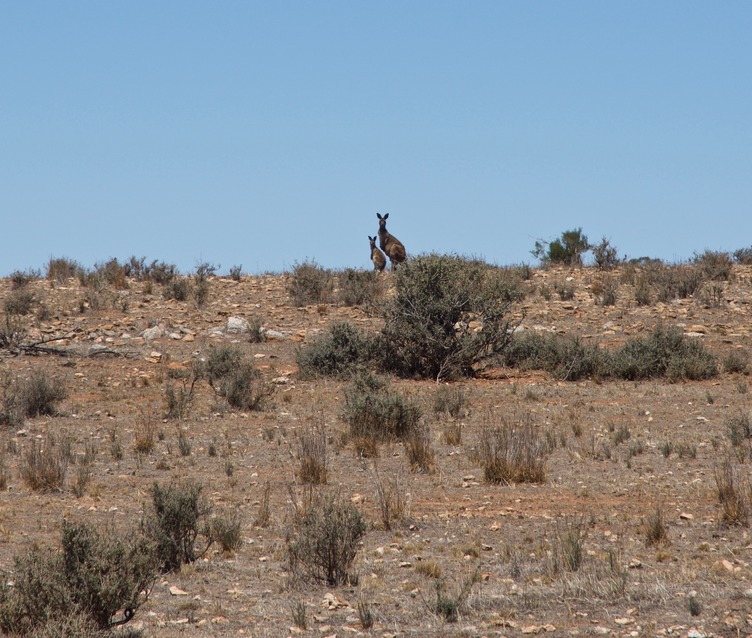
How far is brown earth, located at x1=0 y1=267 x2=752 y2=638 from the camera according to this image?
7.05 metres

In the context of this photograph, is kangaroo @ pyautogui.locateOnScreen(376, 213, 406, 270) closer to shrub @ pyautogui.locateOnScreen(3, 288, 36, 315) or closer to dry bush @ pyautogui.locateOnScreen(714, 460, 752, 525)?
shrub @ pyautogui.locateOnScreen(3, 288, 36, 315)

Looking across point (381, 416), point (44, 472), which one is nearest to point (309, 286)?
point (381, 416)

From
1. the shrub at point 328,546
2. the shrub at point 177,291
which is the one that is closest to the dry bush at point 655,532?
the shrub at point 328,546

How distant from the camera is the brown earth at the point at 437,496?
7.05 metres

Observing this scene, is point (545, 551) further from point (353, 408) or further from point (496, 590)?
point (353, 408)

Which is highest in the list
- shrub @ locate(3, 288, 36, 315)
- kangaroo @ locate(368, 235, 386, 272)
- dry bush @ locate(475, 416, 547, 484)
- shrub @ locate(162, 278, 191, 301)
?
kangaroo @ locate(368, 235, 386, 272)

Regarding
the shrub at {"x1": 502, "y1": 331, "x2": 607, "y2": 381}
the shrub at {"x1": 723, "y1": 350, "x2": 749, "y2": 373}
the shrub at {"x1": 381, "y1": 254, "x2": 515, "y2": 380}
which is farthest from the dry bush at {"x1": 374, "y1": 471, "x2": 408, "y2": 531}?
the shrub at {"x1": 723, "y1": 350, "x2": 749, "y2": 373}

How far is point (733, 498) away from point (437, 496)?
9.81 feet

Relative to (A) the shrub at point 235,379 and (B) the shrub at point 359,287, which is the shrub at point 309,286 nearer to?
(B) the shrub at point 359,287

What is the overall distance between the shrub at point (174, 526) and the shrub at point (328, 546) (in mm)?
925

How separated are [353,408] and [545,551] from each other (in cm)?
633

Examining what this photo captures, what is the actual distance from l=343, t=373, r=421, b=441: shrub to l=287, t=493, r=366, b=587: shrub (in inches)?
212

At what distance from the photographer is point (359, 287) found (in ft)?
86.9

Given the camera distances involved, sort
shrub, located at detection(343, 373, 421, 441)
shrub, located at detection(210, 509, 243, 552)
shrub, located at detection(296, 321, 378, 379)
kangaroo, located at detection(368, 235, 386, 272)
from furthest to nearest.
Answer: kangaroo, located at detection(368, 235, 386, 272) < shrub, located at detection(296, 321, 378, 379) < shrub, located at detection(343, 373, 421, 441) < shrub, located at detection(210, 509, 243, 552)
